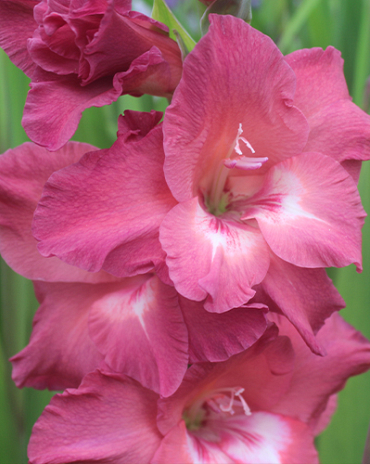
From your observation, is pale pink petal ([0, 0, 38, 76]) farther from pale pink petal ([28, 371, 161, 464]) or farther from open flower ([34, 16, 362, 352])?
pale pink petal ([28, 371, 161, 464])

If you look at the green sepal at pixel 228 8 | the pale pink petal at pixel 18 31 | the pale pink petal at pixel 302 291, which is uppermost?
the green sepal at pixel 228 8

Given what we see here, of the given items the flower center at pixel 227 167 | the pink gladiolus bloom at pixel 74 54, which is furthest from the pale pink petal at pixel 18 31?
the flower center at pixel 227 167

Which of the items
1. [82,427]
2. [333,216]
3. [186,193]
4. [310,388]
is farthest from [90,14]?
[310,388]

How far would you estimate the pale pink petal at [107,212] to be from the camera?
0.52 m

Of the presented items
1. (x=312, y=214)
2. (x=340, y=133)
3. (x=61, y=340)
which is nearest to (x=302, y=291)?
(x=312, y=214)

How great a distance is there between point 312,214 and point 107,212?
0.22 metres

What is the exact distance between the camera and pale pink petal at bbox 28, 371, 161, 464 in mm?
589

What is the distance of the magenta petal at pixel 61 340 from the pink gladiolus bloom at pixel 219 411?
0.23 feet

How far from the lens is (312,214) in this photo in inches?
22.4

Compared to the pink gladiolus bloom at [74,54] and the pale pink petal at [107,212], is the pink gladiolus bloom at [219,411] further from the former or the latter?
the pink gladiolus bloom at [74,54]

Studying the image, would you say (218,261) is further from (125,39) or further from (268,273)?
(125,39)

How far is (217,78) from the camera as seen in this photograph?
0.52 metres

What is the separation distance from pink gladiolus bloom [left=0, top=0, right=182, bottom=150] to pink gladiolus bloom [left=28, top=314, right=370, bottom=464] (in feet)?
0.96

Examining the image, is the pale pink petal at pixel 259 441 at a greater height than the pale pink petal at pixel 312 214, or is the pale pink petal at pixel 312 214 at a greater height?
the pale pink petal at pixel 312 214
